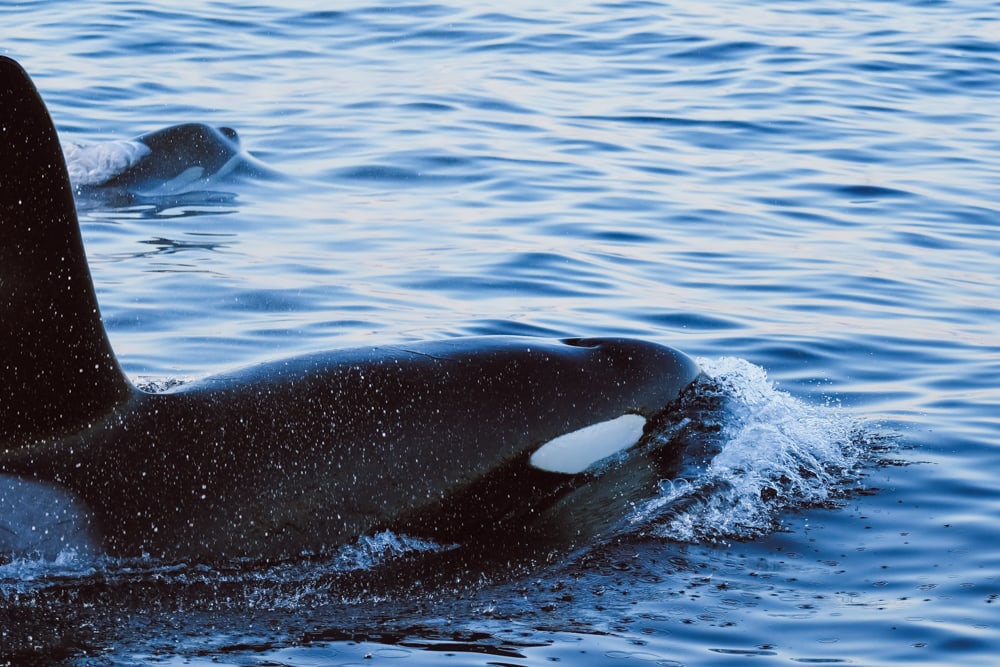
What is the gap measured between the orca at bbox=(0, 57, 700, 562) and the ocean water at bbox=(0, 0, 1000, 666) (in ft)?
0.53

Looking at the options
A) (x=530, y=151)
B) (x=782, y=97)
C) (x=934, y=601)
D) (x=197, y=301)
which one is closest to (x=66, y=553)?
(x=934, y=601)

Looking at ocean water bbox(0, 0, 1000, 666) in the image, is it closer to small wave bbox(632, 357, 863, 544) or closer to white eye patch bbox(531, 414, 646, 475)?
small wave bbox(632, 357, 863, 544)

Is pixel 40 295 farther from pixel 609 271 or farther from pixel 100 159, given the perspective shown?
pixel 100 159

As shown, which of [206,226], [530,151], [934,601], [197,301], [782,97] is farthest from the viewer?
[782,97]

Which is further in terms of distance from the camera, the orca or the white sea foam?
the white sea foam

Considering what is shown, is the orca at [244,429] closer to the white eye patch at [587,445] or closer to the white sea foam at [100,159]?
the white eye patch at [587,445]

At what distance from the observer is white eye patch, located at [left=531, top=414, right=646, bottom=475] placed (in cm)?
698

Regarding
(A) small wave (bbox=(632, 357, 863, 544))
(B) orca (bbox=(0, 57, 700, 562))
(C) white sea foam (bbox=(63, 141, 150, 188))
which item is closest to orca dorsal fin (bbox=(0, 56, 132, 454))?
(B) orca (bbox=(0, 57, 700, 562))

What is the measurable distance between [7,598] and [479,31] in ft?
54.2

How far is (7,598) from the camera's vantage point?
5910 mm

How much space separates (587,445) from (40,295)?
2476mm

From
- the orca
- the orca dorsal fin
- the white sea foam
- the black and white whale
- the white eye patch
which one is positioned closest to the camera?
the orca dorsal fin

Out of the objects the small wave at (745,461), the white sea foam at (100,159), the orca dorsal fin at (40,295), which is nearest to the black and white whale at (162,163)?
the white sea foam at (100,159)

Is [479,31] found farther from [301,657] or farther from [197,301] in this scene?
[301,657]
